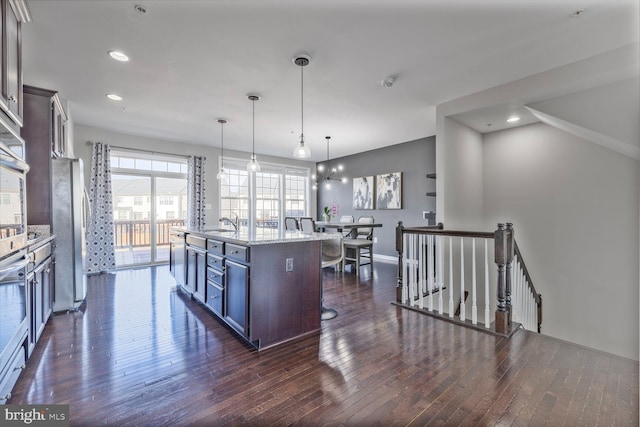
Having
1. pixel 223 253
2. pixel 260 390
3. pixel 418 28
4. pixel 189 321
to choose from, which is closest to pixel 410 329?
pixel 260 390

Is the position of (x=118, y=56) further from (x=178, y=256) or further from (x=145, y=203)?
(x=145, y=203)

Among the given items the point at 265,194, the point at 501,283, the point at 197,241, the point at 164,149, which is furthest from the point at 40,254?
the point at 265,194

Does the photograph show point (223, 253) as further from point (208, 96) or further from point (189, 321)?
point (208, 96)

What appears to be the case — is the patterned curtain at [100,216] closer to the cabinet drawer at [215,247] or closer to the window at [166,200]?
the window at [166,200]

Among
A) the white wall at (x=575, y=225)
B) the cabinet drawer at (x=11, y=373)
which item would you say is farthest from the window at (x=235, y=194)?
the white wall at (x=575, y=225)

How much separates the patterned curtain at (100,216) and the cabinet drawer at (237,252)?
12.7ft

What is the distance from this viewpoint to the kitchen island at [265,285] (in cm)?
227

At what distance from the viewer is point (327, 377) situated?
193cm

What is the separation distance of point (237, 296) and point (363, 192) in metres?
5.11

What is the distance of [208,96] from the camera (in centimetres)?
363

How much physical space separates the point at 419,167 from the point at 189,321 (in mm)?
4972

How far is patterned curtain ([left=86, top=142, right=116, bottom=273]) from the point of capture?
4.96 meters

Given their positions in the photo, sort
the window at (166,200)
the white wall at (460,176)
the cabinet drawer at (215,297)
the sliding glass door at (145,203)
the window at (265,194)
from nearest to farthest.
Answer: the cabinet drawer at (215,297) → the white wall at (460,176) → the sliding glass door at (145,203) → the window at (166,200) → the window at (265,194)

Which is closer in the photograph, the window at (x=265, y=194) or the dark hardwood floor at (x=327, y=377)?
the dark hardwood floor at (x=327, y=377)
